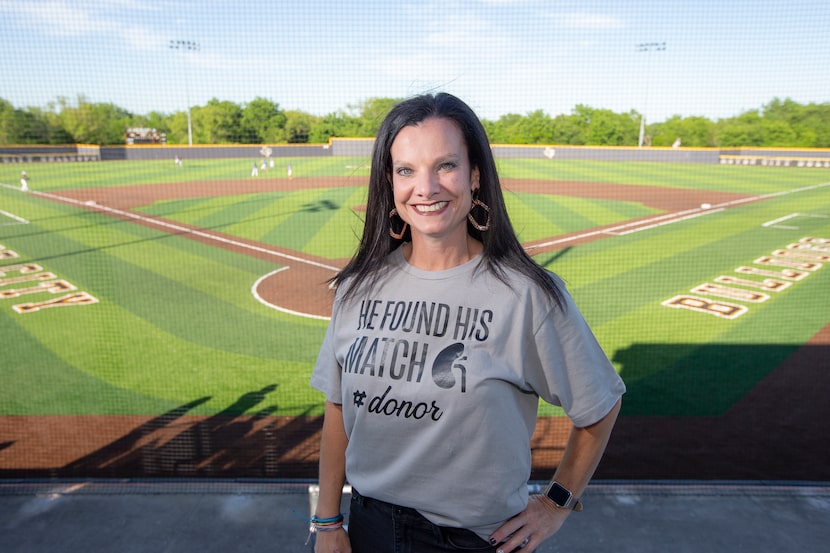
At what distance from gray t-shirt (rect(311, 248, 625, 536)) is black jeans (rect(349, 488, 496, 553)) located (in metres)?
0.03

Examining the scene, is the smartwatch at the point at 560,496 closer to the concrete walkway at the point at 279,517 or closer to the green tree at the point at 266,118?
the concrete walkway at the point at 279,517

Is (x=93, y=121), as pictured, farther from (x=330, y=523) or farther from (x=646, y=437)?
(x=330, y=523)

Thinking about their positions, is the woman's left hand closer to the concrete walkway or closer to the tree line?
the concrete walkway

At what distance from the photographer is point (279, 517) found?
145 inches

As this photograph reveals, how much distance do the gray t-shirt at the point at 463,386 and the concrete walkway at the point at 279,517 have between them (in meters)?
1.86

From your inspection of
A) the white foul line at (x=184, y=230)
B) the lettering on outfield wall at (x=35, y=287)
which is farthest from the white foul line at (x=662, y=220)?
the lettering on outfield wall at (x=35, y=287)

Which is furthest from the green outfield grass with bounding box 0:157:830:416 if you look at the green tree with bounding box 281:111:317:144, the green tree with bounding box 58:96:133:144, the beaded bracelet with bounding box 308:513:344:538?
the green tree with bounding box 58:96:133:144

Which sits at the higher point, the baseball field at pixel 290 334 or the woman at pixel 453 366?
the woman at pixel 453 366

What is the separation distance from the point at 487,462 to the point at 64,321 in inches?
341

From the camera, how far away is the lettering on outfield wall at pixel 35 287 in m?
9.38

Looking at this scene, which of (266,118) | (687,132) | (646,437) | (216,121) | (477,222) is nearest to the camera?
(477,222)

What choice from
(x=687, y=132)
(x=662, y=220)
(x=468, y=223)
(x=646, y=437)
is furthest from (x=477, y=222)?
(x=687, y=132)

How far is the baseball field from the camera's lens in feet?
16.2

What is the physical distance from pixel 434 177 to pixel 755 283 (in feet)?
35.4
